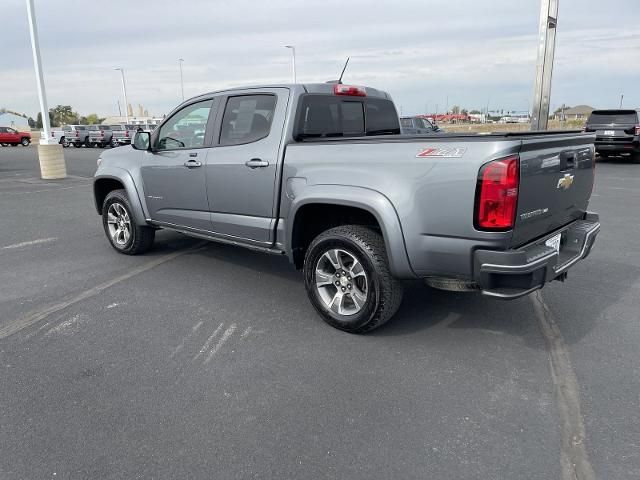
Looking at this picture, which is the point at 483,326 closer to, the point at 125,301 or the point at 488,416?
the point at 488,416

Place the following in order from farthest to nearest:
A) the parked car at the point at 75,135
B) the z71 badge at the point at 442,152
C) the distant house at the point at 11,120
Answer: the distant house at the point at 11,120 < the parked car at the point at 75,135 < the z71 badge at the point at 442,152

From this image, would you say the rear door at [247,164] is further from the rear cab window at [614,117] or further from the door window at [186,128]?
the rear cab window at [614,117]

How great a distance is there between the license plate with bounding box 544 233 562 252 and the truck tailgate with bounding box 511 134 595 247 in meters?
0.05

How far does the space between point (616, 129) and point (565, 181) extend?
15.3 metres

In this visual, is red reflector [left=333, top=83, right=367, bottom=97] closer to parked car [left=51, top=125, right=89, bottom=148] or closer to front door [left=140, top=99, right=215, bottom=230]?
front door [left=140, top=99, right=215, bottom=230]

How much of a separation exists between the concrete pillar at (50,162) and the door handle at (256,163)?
12635mm

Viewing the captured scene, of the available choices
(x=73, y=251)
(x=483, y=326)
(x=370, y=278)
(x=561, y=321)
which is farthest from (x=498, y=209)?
(x=73, y=251)

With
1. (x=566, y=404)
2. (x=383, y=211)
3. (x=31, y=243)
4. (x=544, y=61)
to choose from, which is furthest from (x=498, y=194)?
(x=544, y=61)

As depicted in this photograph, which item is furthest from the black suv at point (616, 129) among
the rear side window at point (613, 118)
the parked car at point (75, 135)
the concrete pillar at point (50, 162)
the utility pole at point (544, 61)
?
the parked car at point (75, 135)

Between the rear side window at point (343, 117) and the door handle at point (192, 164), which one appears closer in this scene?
the rear side window at point (343, 117)

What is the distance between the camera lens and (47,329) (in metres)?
4.00

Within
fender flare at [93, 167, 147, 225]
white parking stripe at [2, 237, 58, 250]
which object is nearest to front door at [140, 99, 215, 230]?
fender flare at [93, 167, 147, 225]

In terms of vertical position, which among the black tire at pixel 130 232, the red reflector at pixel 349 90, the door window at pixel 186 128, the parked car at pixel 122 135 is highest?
the red reflector at pixel 349 90

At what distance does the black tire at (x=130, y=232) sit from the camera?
5.91m
